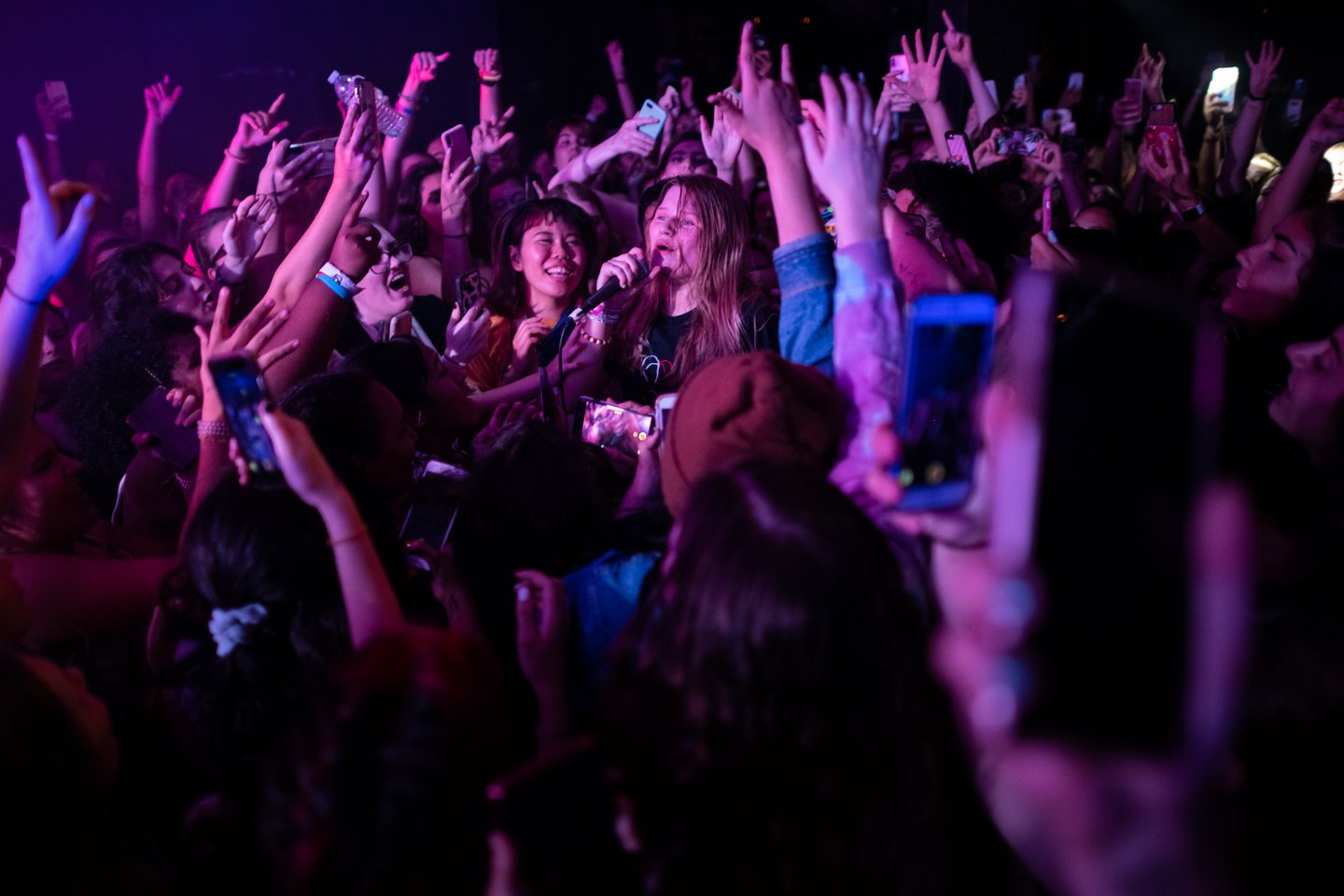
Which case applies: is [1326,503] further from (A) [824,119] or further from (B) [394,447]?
(B) [394,447]

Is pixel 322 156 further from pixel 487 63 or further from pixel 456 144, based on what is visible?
pixel 487 63

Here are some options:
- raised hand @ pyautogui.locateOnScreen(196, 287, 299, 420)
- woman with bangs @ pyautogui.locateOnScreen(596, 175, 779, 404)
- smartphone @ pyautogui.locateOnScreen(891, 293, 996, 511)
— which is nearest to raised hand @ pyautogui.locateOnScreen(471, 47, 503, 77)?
woman with bangs @ pyautogui.locateOnScreen(596, 175, 779, 404)

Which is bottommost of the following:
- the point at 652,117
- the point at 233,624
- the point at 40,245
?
the point at 233,624

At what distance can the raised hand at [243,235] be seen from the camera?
2.58m

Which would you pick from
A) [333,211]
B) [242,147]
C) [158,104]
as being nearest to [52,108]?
[158,104]

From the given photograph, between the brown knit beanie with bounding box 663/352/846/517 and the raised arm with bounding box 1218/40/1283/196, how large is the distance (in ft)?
17.3

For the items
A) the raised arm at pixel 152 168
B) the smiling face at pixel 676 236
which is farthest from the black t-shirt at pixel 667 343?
the raised arm at pixel 152 168

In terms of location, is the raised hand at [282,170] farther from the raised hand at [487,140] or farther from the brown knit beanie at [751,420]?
the brown knit beanie at [751,420]

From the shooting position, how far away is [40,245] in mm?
1678

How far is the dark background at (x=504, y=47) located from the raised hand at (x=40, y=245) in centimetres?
547

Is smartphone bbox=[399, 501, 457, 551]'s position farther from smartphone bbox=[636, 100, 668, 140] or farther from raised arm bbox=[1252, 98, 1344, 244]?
raised arm bbox=[1252, 98, 1344, 244]

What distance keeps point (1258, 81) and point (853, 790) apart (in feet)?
19.8

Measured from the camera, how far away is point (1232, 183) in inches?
219

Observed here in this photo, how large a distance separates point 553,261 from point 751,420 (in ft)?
7.35
